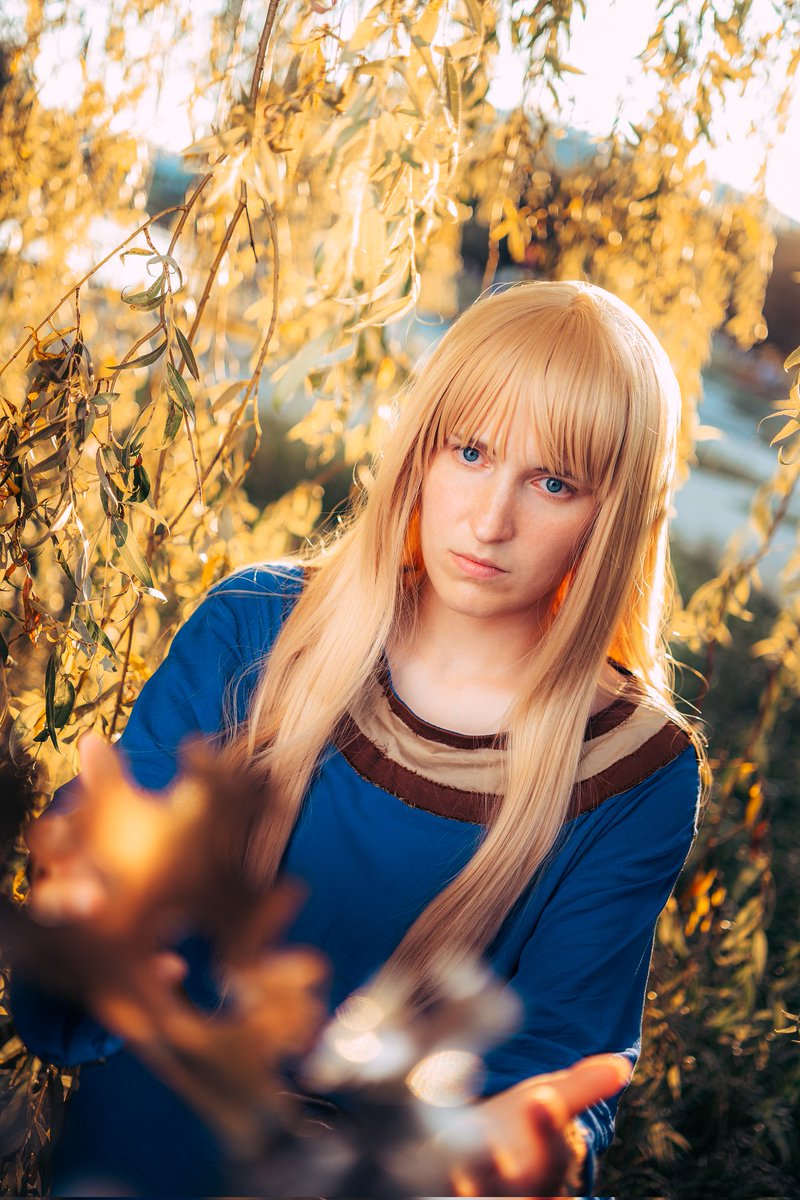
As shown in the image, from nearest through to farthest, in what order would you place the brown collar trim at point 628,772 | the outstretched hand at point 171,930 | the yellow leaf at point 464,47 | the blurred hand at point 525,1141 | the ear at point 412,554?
the outstretched hand at point 171,930 → the blurred hand at point 525,1141 → the yellow leaf at point 464,47 → the brown collar trim at point 628,772 → the ear at point 412,554

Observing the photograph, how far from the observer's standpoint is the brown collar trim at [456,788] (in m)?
0.94

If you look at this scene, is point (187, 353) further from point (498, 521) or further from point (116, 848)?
point (116, 848)

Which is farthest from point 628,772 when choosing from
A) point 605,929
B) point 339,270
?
point 339,270

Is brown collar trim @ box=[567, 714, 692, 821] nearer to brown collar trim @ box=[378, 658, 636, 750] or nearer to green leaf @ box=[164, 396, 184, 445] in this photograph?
brown collar trim @ box=[378, 658, 636, 750]

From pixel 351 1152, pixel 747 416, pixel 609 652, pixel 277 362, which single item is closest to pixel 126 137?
pixel 277 362

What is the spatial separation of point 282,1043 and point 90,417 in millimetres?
→ 515

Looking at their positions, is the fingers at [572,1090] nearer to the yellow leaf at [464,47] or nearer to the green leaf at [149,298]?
the green leaf at [149,298]

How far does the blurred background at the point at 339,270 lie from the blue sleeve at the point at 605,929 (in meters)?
0.32

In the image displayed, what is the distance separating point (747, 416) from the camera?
701 cm

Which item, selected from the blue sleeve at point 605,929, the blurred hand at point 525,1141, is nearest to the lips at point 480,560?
the blue sleeve at point 605,929

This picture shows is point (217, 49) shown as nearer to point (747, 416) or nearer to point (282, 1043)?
point (282, 1043)

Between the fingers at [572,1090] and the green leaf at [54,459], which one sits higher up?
the green leaf at [54,459]

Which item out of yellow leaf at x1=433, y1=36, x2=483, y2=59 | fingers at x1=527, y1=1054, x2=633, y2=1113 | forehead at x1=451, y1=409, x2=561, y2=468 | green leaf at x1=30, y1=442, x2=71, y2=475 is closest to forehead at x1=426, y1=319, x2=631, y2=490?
forehead at x1=451, y1=409, x2=561, y2=468

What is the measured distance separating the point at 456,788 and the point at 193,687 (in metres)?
0.27
